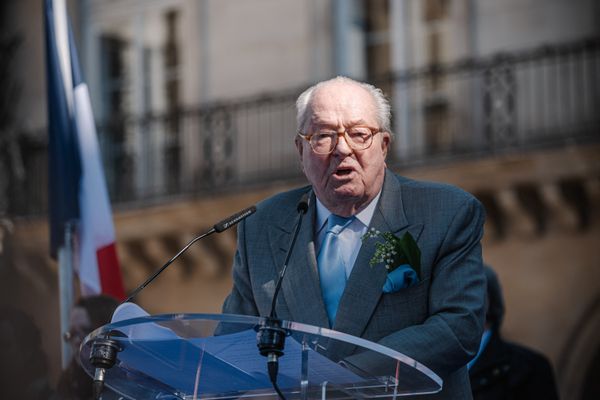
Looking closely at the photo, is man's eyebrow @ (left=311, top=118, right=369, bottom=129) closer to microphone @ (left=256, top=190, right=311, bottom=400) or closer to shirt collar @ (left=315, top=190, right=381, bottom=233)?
shirt collar @ (left=315, top=190, right=381, bottom=233)

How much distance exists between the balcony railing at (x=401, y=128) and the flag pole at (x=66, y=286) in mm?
6522

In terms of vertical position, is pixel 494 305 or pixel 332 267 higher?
pixel 332 267

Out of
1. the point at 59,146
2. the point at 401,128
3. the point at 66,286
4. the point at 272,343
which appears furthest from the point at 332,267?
the point at 401,128

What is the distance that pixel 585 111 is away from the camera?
12.2 meters

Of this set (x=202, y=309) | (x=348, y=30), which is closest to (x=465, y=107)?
(x=348, y=30)

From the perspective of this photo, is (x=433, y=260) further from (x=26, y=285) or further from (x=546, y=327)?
(x=546, y=327)

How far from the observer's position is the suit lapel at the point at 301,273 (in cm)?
375

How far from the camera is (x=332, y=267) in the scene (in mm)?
3854

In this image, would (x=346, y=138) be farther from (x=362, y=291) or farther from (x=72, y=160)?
(x=72, y=160)

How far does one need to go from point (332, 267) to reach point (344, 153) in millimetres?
340

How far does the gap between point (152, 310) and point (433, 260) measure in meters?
11.1

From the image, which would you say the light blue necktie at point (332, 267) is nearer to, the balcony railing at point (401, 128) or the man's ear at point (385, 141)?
the man's ear at point (385, 141)

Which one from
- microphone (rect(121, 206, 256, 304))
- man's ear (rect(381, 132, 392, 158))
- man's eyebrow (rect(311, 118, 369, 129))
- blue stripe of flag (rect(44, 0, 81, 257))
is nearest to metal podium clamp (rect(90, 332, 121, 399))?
microphone (rect(121, 206, 256, 304))

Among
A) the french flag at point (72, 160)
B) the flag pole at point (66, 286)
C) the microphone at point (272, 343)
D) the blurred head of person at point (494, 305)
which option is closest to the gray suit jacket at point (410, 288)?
the microphone at point (272, 343)
